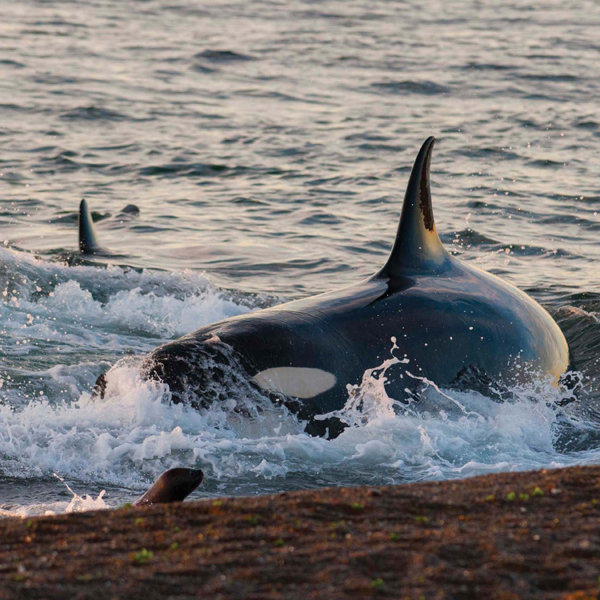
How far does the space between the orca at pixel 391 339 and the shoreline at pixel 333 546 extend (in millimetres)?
2316

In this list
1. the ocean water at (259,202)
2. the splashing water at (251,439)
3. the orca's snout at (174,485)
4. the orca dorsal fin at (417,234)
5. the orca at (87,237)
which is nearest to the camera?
the orca's snout at (174,485)

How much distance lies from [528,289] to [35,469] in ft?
26.4

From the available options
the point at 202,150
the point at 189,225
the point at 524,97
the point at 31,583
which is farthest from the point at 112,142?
the point at 31,583

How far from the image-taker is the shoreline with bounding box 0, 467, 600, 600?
4094 mm

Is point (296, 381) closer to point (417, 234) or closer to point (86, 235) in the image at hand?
point (417, 234)

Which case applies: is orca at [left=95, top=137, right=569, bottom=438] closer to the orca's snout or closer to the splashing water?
the splashing water

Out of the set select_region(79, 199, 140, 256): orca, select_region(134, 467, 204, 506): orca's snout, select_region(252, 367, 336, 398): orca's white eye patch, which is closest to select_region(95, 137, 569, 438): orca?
select_region(252, 367, 336, 398): orca's white eye patch

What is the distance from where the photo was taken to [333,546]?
4.51 meters

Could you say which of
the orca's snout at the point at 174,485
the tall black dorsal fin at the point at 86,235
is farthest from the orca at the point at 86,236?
the orca's snout at the point at 174,485

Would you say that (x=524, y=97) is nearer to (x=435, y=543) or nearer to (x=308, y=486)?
(x=308, y=486)

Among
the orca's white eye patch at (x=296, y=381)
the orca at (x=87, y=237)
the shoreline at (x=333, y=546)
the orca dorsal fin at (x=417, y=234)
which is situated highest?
the orca dorsal fin at (x=417, y=234)

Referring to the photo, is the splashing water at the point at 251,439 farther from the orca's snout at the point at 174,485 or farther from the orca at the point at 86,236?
the orca at the point at 86,236

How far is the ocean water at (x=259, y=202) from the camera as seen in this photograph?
779cm

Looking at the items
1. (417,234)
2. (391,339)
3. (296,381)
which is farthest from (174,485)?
(417,234)
